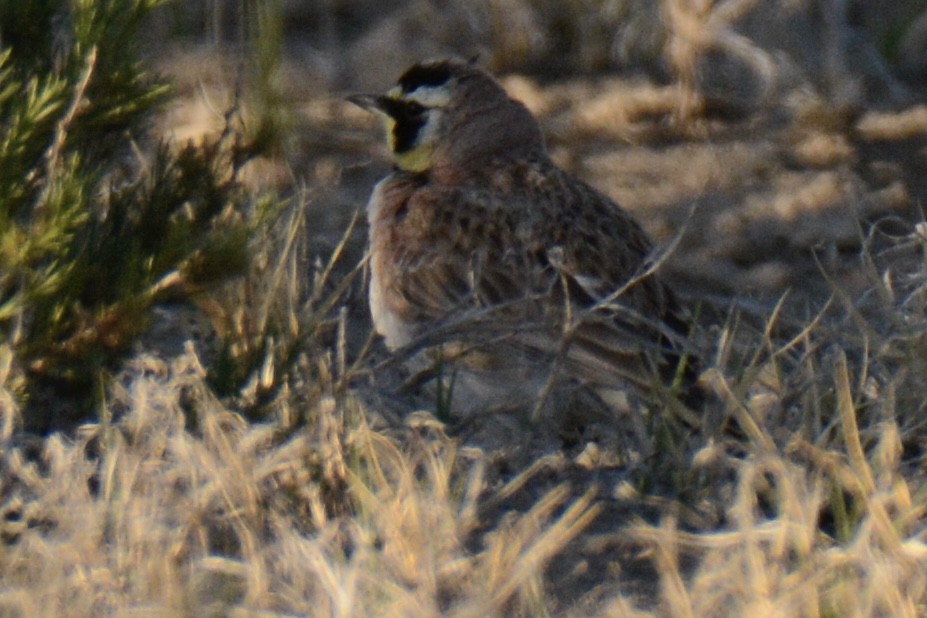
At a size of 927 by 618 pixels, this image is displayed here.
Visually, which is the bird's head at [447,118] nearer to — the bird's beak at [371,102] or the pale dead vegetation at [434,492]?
the bird's beak at [371,102]

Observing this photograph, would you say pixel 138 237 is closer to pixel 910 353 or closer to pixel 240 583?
pixel 240 583

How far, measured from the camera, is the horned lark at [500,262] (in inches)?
193

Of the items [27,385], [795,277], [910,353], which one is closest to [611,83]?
[795,277]

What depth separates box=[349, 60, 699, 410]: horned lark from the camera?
4895 millimetres

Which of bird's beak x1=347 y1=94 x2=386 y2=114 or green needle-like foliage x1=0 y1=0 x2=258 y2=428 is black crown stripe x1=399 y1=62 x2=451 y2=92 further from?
green needle-like foliage x1=0 y1=0 x2=258 y2=428

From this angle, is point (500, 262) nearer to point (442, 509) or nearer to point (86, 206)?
point (86, 206)

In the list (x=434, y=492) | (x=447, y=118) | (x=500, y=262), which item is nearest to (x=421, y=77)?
(x=447, y=118)

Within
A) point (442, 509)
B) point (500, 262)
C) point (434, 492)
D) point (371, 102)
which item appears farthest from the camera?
point (371, 102)

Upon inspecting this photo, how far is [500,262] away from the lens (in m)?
5.41

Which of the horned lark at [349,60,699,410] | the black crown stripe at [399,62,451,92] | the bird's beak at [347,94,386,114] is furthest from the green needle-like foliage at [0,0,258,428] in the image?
the black crown stripe at [399,62,451,92]

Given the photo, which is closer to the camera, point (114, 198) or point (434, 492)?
point (434, 492)

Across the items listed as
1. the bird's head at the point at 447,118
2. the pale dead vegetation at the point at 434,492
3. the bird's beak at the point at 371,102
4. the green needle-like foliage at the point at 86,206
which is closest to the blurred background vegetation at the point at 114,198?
the green needle-like foliage at the point at 86,206

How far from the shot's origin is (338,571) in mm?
3525

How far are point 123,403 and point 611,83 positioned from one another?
12.5 ft
